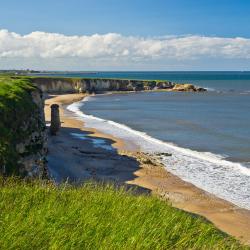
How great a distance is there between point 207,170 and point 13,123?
1608 centimetres

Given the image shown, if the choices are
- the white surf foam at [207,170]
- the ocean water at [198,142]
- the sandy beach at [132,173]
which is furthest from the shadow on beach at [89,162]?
the ocean water at [198,142]

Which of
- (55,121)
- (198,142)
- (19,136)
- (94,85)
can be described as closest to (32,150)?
(19,136)

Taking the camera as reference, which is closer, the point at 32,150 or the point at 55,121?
the point at 32,150

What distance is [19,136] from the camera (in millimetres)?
20000

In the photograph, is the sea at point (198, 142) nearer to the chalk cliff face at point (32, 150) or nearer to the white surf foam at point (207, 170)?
the white surf foam at point (207, 170)

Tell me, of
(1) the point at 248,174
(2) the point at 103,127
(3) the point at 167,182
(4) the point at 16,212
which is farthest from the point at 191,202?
(2) the point at 103,127

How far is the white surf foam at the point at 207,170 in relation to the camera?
1012 inches

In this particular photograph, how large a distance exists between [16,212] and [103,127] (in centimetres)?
4735

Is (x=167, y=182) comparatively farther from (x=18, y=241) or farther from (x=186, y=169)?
(x=18, y=241)

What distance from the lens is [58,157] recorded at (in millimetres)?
32812

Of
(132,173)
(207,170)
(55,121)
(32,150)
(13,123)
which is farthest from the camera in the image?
(55,121)

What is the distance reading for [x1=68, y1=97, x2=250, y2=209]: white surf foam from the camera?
25703mm

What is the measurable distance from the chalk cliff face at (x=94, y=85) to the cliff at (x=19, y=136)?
9112 cm

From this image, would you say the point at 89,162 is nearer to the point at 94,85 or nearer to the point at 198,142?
the point at 198,142
